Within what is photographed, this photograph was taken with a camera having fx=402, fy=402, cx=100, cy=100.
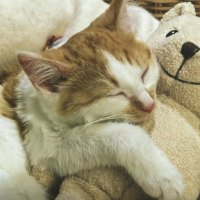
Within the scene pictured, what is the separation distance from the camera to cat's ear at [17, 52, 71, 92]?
84 cm

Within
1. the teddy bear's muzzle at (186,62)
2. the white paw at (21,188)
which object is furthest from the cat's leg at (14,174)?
the teddy bear's muzzle at (186,62)

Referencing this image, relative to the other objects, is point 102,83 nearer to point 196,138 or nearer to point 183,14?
point 196,138

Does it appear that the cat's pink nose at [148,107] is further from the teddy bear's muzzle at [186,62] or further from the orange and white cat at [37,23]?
the orange and white cat at [37,23]

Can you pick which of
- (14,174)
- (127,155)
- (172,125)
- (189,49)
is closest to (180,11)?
(189,49)

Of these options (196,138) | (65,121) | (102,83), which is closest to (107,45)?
(102,83)

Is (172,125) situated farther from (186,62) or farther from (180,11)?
(180,11)

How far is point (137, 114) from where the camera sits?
910 millimetres

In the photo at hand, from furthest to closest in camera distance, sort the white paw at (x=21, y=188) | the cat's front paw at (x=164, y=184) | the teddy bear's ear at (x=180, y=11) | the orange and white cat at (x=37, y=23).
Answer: the orange and white cat at (x=37, y=23)
the teddy bear's ear at (x=180, y=11)
the white paw at (x=21, y=188)
the cat's front paw at (x=164, y=184)

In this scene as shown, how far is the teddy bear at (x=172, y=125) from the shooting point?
0.91m

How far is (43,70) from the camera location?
0.86 m

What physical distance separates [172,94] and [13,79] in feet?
1.54

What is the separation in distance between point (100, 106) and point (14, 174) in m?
0.29

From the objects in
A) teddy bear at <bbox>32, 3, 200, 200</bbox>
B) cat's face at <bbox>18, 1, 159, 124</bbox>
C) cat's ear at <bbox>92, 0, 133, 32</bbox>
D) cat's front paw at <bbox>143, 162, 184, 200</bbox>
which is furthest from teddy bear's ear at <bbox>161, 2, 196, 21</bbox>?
cat's front paw at <bbox>143, 162, 184, 200</bbox>

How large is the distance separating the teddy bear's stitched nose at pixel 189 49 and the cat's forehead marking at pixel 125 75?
152mm
